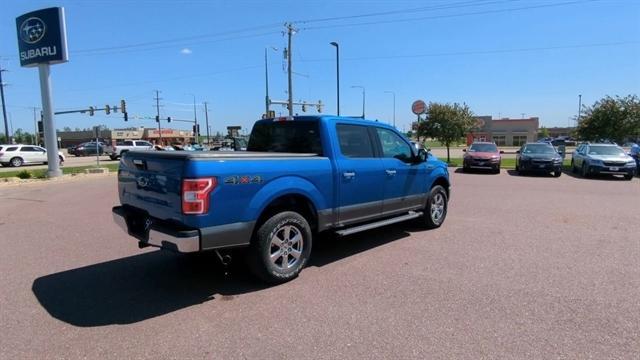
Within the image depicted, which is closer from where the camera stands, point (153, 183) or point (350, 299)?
point (350, 299)

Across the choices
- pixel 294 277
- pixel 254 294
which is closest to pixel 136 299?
pixel 254 294

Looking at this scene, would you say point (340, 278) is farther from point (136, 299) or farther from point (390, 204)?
point (136, 299)

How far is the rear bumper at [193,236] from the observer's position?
410 cm

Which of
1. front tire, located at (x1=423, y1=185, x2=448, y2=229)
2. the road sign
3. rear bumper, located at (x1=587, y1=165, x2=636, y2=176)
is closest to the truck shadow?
front tire, located at (x1=423, y1=185, x2=448, y2=229)

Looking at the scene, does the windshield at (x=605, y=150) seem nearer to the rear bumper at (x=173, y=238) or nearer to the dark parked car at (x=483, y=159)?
the dark parked car at (x=483, y=159)

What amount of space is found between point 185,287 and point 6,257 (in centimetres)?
324

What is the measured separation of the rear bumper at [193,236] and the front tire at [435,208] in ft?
13.0

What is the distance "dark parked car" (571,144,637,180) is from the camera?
1714cm

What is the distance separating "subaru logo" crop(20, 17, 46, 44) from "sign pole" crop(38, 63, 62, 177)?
1204 millimetres

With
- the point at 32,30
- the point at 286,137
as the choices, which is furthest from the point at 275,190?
the point at 32,30

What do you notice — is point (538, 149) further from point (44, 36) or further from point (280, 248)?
point (44, 36)

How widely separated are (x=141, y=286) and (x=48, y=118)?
19485 millimetres

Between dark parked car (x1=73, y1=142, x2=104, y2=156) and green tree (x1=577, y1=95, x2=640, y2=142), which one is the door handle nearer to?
green tree (x1=577, y1=95, x2=640, y2=142)

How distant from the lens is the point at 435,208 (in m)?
7.75
